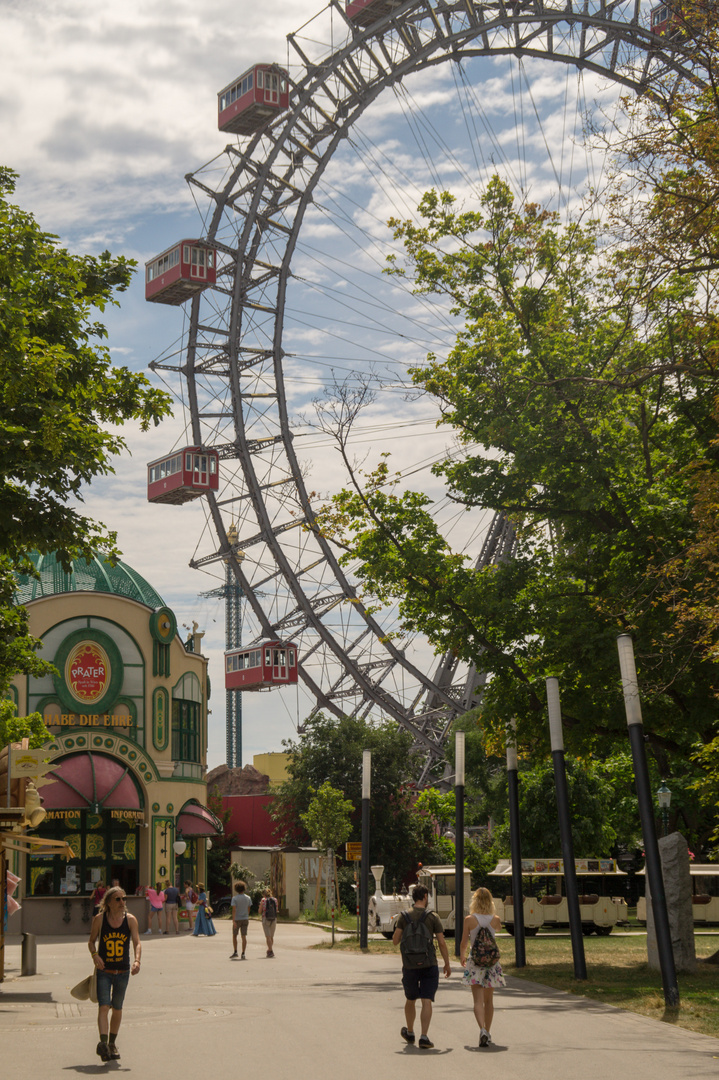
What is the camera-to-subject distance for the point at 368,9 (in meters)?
43.7

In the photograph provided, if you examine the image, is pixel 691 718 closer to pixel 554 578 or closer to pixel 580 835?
pixel 554 578

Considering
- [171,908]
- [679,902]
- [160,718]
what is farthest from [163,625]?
[679,902]

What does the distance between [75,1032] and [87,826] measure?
29294mm

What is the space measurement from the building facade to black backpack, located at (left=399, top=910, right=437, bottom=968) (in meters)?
29.2

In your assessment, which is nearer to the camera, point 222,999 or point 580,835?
point 222,999

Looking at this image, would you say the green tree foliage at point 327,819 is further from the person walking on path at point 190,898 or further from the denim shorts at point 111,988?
the denim shorts at point 111,988

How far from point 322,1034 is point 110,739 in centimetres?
3016

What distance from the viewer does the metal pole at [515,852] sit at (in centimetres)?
2108

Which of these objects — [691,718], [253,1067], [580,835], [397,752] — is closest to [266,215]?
[397,752]

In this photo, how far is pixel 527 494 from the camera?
2209 cm

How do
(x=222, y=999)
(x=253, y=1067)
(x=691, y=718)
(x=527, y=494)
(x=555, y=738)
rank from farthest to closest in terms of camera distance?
(x=527, y=494) < (x=691, y=718) < (x=555, y=738) < (x=222, y=999) < (x=253, y=1067)

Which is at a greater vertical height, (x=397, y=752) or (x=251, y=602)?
(x=251, y=602)

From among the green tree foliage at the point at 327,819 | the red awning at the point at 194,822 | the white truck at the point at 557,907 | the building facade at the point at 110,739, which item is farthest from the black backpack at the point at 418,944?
the red awning at the point at 194,822

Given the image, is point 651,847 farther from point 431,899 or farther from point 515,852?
point 431,899
